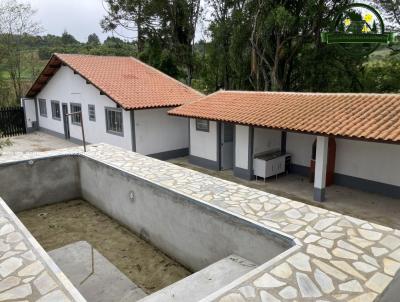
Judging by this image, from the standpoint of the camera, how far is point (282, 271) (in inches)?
167

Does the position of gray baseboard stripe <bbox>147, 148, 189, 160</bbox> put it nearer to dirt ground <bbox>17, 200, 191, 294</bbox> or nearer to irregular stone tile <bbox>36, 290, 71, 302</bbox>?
dirt ground <bbox>17, 200, 191, 294</bbox>

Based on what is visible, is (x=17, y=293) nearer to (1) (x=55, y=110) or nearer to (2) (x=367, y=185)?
(2) (x=367, y=185)

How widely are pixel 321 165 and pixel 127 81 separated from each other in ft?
35.4

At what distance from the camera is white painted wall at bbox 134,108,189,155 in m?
14.7

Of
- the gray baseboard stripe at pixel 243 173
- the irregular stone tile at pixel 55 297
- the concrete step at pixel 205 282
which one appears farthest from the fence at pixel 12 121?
the irregular stone tile at pixel 55 297

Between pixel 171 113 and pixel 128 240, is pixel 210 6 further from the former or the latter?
pixel 128 240

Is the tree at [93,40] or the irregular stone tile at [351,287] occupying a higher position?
the tree at [93,40]

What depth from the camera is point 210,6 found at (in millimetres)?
23609

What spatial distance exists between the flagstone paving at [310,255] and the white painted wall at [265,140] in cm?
516

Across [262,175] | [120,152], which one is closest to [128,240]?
[120,152]

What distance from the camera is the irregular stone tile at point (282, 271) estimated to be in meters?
4.17

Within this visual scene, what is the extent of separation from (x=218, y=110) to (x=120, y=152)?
4.47 metres

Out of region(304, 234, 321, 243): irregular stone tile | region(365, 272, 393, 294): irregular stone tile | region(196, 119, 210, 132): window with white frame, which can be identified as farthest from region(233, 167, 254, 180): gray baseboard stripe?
region(365, 272, 393, 294): irregular stone tile

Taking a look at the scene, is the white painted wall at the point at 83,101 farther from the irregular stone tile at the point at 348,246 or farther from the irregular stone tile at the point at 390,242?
the irregular stone tile at the point at 390,242
